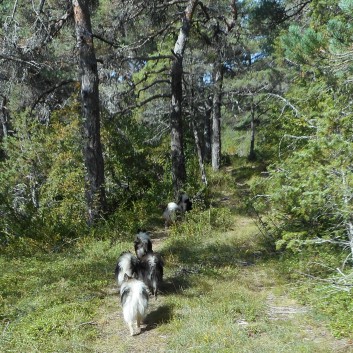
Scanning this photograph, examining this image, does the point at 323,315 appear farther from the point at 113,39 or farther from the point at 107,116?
the point at 113,39

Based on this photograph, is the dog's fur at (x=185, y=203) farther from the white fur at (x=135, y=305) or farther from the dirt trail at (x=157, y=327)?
the white fur at (x=135, y=305)

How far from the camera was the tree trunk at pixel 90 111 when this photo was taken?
11.2m

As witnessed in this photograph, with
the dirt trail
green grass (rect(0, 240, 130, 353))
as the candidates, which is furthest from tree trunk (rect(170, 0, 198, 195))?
the dirt trail

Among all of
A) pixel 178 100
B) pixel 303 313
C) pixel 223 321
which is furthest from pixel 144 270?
pixel 178 100

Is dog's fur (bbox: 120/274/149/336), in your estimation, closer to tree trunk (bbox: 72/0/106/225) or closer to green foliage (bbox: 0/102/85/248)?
green foliage (bbox: 0/102/85/248)

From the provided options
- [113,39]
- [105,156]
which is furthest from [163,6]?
[105,156]

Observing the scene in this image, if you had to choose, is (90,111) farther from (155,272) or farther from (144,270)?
(155,272)

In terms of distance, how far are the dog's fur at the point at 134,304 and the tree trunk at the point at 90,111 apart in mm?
5587

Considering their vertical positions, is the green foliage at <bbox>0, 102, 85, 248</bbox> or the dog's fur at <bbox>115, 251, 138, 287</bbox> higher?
the green foliage at <bbox>0, 102, 85, 248</bbox>

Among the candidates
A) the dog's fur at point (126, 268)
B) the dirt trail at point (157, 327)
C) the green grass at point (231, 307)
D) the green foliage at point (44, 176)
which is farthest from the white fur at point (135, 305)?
the green foliage at point (44, 176)

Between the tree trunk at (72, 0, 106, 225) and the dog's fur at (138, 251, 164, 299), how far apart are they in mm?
4447

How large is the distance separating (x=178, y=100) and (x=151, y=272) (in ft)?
24.4

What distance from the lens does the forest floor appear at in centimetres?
554

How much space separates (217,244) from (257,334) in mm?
4254
